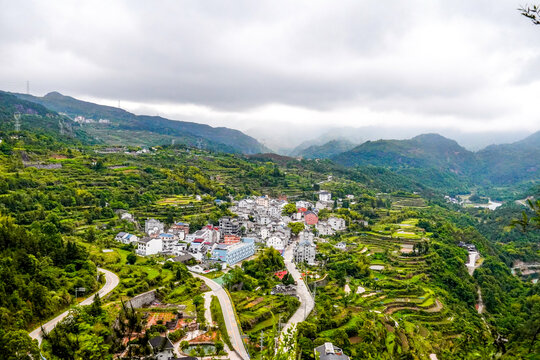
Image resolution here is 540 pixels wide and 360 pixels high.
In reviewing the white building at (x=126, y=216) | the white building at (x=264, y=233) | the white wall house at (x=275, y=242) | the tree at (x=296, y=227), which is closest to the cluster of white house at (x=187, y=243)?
the white building at (x=126, y=216)

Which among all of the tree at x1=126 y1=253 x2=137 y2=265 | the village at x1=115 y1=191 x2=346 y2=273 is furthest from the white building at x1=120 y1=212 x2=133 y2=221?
the tree at x1=126 y1=253 x2=137 y2=265

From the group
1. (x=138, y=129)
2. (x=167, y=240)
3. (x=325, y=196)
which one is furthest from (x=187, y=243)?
(x=138, y=129)

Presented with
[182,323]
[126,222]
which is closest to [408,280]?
[182,323]

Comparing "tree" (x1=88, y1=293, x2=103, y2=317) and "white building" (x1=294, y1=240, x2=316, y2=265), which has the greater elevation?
"tree" (x1=88, y1=293, x2=103, y2=317)

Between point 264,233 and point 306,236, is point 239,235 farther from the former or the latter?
point 306,236

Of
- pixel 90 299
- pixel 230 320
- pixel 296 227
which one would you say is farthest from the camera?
pixel 296 227

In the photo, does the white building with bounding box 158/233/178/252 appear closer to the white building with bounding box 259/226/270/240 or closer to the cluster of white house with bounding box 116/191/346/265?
the cluster of white house with bounding box 116/191/346/265
